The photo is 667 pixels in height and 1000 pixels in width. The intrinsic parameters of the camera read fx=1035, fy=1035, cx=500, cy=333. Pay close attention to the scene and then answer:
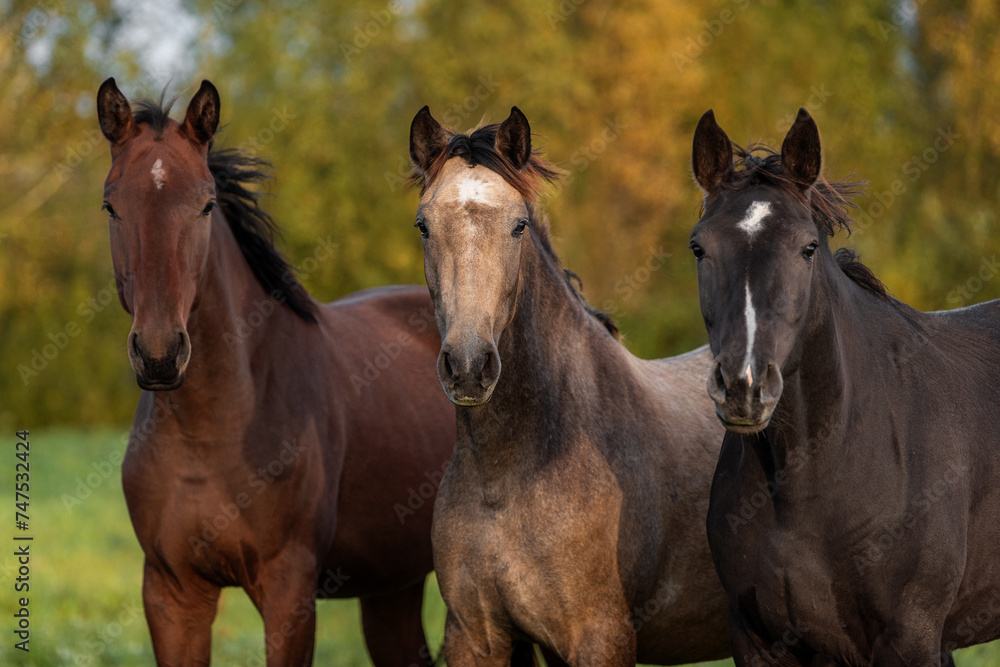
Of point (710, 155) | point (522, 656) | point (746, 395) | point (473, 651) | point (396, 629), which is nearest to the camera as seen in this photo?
point (746, 395)

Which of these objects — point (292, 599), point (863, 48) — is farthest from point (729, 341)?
point (863, 48)

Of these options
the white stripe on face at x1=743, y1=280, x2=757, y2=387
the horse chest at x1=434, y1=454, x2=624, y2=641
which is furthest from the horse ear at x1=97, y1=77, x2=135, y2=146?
the white stripe on face at x1=743, y1=280, x2=757, y2=387

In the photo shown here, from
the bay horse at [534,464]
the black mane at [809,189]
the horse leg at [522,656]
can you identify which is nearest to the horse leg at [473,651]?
the bay horse at [534,464]

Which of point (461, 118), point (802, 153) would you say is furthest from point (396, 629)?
point (461, 118)

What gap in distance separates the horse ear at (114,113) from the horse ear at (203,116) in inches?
9.7

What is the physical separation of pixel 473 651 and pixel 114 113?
2.75 meters

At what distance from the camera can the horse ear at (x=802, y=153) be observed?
11.2ft

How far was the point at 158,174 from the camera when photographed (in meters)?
4.30

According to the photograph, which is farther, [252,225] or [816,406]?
[252,225]

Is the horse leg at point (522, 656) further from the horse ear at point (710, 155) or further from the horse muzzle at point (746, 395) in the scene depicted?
the horse ear at point (710, 155)

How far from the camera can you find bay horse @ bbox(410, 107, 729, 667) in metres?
3.74

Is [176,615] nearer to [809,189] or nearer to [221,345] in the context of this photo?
[221,345]

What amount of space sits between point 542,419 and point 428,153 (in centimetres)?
115

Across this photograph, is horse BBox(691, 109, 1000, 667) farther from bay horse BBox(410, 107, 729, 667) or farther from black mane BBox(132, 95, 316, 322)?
black mane BBox(132, 95, 316, 322)
